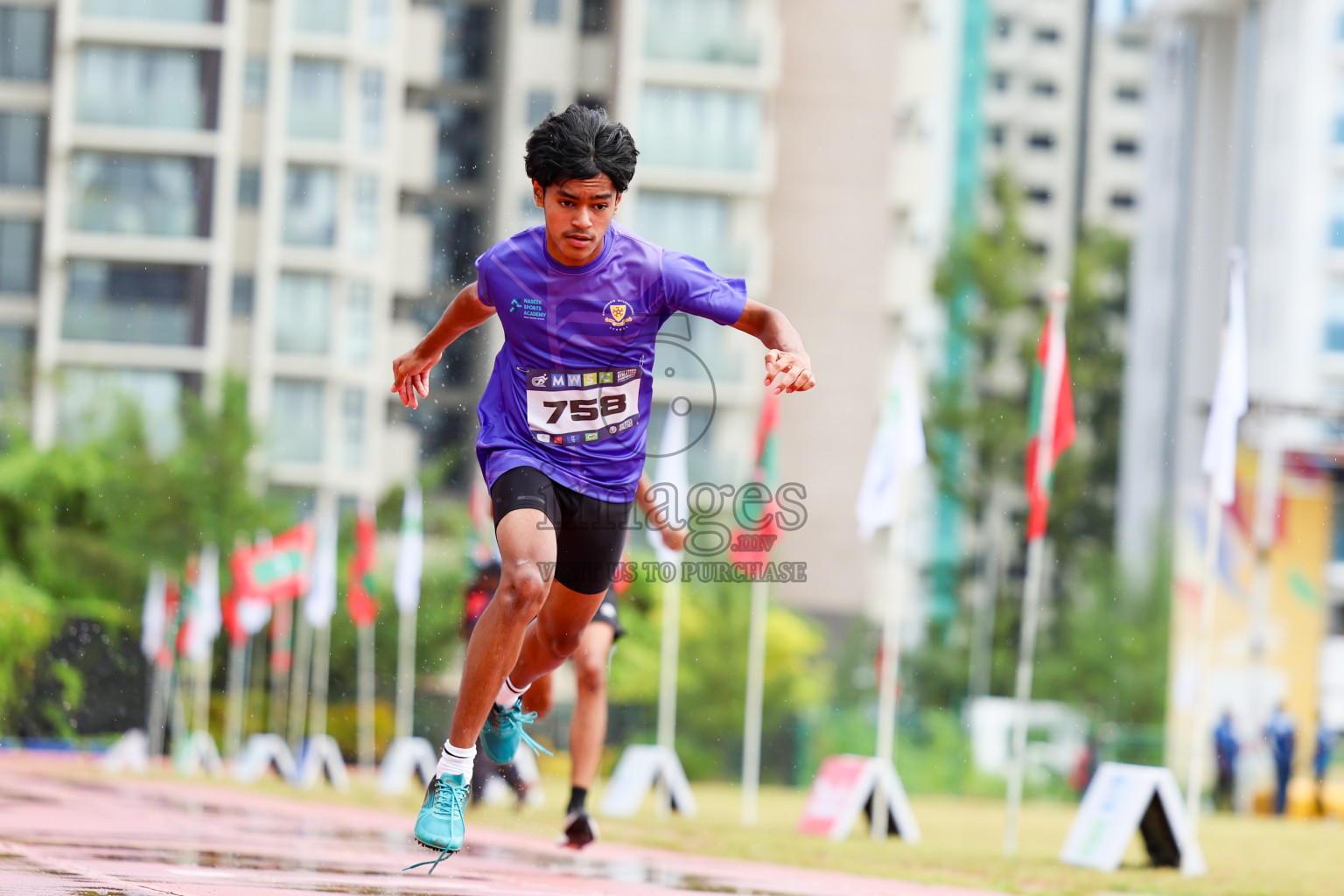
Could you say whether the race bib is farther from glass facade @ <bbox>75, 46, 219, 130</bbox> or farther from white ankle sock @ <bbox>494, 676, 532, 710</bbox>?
glass facade @ <bbox>75, 46, 219, 130</bbox>

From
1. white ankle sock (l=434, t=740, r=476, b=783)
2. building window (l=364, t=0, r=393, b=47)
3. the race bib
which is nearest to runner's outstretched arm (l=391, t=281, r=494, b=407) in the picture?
the race bib

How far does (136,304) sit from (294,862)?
4427 centimetres

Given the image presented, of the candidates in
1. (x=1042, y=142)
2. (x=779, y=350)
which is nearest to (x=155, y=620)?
(x=779, y=350)

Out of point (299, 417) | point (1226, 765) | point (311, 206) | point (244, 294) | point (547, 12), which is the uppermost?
point (547, 12)

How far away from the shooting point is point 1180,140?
193 ft

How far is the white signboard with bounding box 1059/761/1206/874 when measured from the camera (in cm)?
996

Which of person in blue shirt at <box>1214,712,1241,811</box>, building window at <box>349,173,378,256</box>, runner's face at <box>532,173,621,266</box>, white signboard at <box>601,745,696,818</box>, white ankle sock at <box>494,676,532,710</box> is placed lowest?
person in blue shirt at <box>1214,712,1241,811</box>

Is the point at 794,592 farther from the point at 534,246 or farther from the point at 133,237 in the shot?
the point at 534,246

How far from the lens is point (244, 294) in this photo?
167ft

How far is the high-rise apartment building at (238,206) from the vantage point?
162 feet

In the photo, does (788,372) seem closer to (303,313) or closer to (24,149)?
(303,313)

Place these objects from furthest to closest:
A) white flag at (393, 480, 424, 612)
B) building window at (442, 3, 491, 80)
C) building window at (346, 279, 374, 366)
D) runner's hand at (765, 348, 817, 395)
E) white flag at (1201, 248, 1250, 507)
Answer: building window at (442, 3, 491, 80) → building window at (346, 279, 374, 366) → white flag at (393, 480, 424, 612) → white flag at (1201, 248, 1250, 507) → runner's hand at (765, 348, 817, 395)

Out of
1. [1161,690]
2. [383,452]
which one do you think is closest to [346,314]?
[383,452]

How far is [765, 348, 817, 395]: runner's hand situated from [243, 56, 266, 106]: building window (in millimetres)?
46771
